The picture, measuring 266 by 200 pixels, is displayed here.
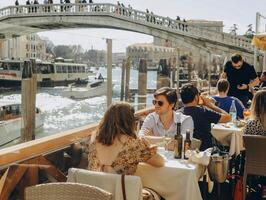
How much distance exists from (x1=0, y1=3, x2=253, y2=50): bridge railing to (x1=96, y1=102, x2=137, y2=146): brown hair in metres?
28.4

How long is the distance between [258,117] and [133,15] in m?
31.8

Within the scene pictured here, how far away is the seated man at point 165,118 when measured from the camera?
3.44 metres

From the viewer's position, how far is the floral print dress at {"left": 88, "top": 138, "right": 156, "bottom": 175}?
243 cm

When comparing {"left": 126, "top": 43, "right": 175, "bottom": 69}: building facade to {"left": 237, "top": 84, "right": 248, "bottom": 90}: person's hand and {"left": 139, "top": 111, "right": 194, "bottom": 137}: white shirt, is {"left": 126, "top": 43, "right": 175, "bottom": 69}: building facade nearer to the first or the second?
{"left": 237, "top": 84, "right": 248, "bottom": 90}: person's hand

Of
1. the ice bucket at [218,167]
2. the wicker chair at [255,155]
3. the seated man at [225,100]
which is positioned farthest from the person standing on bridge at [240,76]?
the ice bucket at [218,167]

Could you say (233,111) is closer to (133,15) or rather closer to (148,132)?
(148,132)

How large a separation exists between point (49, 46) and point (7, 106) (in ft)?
10.5

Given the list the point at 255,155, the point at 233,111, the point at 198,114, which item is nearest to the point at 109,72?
the point at 233,111

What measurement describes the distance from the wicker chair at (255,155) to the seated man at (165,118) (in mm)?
453

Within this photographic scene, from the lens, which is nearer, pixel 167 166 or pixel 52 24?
pixel 167 166

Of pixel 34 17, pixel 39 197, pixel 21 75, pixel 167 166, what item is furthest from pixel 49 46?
pixel 34 17

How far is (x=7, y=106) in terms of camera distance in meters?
8.08

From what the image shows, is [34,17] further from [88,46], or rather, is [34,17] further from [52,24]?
[88,46]

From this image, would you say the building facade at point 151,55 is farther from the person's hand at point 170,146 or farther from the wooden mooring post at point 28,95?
the person's hand at point 170,146
